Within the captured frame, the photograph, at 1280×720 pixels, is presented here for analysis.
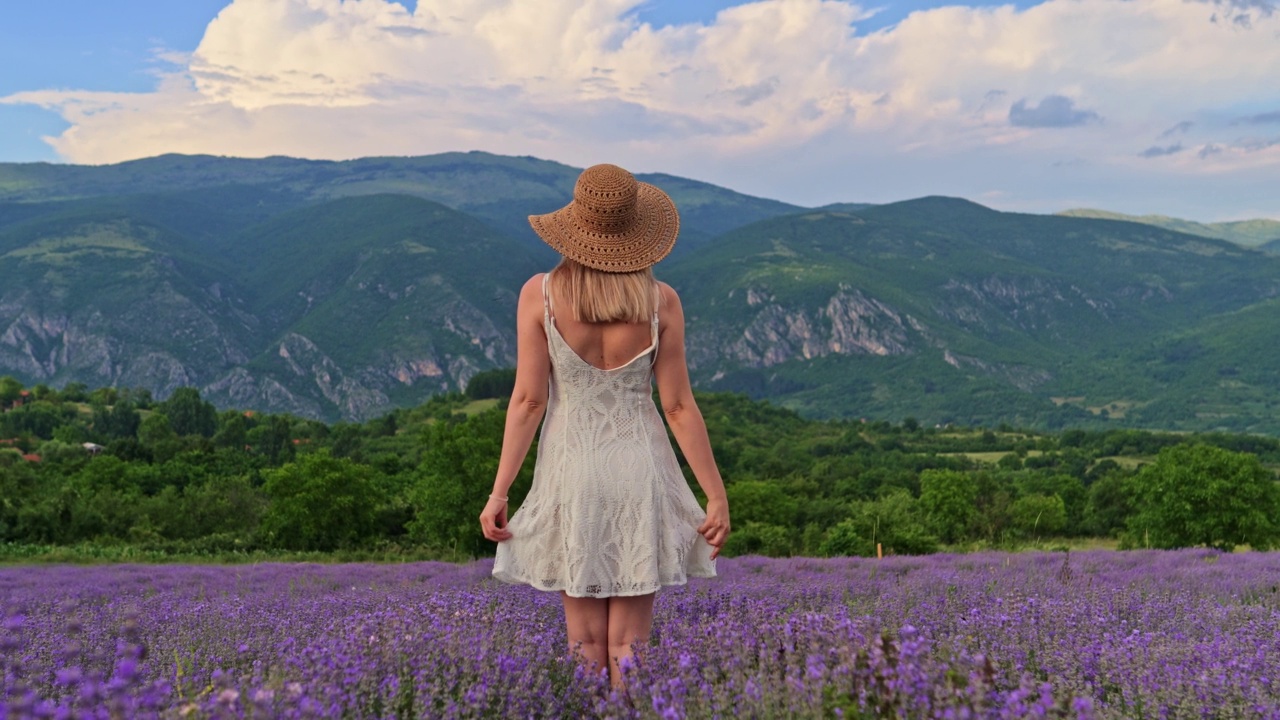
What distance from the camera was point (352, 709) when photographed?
331 cm

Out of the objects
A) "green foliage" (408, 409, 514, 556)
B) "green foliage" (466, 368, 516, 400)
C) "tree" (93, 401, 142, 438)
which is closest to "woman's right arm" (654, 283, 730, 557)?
"green foliage" (408, 409, 514, 556)

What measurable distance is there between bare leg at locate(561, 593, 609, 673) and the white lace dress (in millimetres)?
128

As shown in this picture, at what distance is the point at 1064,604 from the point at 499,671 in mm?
3550

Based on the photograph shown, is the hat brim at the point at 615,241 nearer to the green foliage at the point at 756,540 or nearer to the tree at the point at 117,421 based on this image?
the green foliage at the point at 756,540

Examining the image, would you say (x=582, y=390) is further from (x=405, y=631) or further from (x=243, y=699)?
(x=243, y=699)

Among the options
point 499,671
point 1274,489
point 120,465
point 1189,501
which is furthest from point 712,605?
point 120,465

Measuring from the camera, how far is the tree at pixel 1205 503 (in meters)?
28.8

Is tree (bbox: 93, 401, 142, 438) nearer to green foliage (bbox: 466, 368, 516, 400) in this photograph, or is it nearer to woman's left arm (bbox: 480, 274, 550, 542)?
green foliage (bbox: 466, 368, 516, 400)

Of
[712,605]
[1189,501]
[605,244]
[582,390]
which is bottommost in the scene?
[1189,501]

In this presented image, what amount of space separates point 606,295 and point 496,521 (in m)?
1.13

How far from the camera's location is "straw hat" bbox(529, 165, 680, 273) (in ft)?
14.2

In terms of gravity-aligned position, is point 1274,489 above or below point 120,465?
above

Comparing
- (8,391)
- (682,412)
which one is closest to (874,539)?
(682,412)

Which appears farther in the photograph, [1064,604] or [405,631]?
[1064,604]
